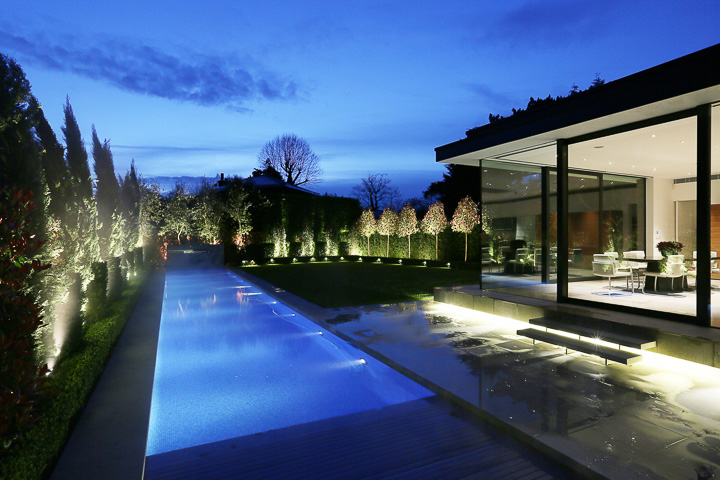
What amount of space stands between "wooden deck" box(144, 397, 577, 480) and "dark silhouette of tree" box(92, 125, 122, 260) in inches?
301

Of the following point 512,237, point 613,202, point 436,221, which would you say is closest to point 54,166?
point 512,237

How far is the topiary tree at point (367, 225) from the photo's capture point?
22312 millimetres

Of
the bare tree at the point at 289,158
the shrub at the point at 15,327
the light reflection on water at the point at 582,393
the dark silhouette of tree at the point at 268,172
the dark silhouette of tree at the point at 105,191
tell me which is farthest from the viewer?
the bare tree at the point at 289,158

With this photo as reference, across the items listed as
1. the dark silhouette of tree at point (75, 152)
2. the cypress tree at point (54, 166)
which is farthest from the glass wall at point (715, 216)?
the dark silhouette of tree at point (75, 152)

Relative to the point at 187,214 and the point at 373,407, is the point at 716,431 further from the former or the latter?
the point at 187,214

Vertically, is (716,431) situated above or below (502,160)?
below

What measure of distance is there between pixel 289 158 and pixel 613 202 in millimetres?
33414

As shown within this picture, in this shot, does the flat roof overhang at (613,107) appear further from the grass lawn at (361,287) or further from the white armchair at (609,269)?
the grass lawn at (361,287)

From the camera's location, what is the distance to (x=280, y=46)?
20.8 metres

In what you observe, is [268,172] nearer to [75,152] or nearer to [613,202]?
[75,152]

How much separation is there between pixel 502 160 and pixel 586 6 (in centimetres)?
1203

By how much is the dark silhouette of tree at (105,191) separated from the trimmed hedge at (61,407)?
431 centimetres

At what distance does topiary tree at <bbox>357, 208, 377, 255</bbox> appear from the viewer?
22.3m

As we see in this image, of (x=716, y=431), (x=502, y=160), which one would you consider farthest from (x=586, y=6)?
(x=716, y=431)
